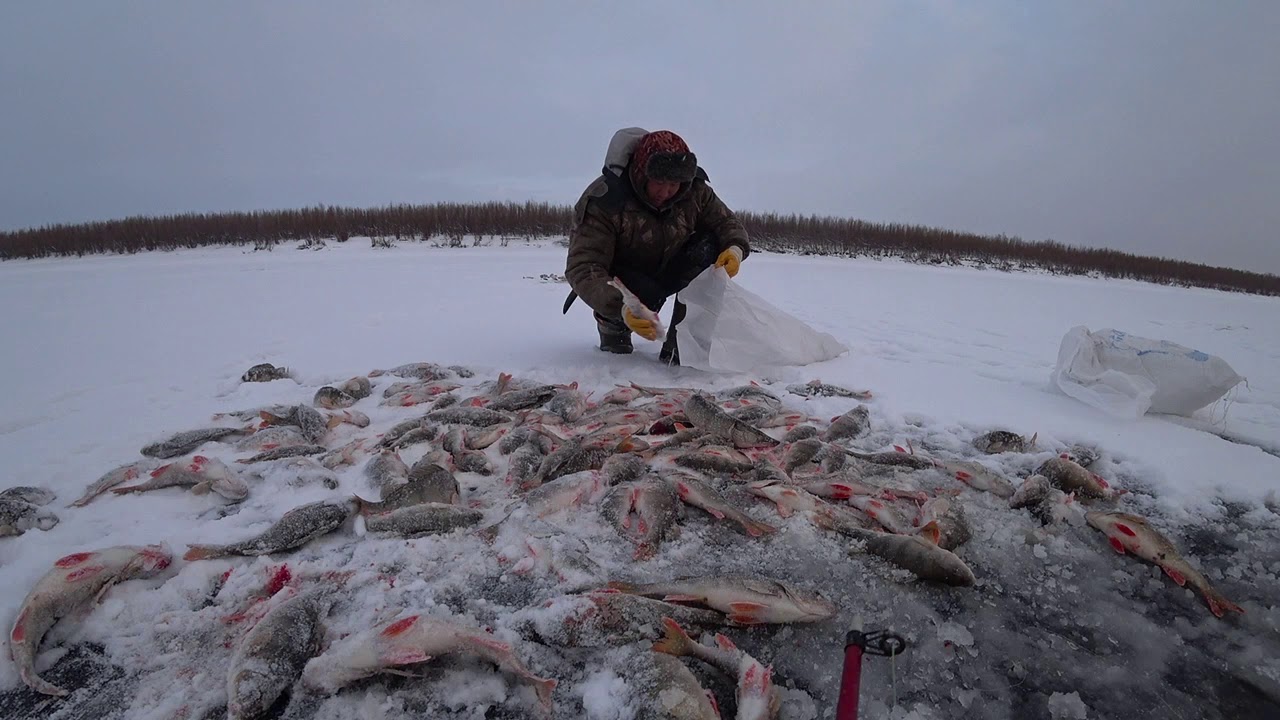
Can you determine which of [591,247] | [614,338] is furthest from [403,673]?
[614,338]

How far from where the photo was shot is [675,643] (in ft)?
5.82

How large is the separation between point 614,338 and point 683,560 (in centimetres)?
334

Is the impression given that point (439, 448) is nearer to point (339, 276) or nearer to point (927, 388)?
point (927, 388)

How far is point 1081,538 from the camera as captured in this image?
251 centimetres

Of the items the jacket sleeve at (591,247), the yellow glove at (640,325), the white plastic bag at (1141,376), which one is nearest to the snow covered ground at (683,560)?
the white plastic bag at (1141,376)

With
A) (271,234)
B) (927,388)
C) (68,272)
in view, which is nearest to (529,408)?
(927,388)

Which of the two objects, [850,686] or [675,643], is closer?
[850,686]

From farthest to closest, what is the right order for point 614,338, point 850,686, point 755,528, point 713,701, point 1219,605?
1. point 614,338
2. point 755,528
3. point 1219,605
4. point 713,701
5. point 850,686

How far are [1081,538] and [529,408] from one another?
9.97ft

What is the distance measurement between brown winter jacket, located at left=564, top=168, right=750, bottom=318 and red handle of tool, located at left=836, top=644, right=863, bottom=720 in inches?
130

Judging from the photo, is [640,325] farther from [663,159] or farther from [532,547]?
[532,547]

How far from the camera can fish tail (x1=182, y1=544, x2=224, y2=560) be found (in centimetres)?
216

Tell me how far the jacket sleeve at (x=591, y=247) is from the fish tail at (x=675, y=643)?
2.99 meters

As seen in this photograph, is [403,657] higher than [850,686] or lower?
lower
